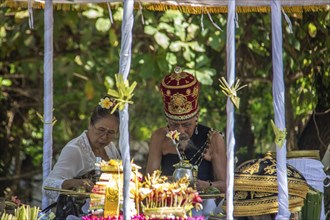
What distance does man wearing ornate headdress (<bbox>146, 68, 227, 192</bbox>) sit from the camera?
6.70 meters

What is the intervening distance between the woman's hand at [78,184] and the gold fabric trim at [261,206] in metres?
0.95

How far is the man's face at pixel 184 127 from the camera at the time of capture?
22.0 ft

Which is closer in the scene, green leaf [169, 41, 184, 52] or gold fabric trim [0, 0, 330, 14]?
gold fabric trim [0, 0, 330, 14]

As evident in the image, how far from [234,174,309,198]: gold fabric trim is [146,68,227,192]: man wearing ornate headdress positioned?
1.70 ft

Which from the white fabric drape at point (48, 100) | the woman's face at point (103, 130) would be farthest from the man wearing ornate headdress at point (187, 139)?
the white fabric drape at point (48, 100)

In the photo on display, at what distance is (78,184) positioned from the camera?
249 inches

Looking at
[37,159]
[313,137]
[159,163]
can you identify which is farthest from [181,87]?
[37,159]

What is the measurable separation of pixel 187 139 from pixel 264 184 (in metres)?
0.93

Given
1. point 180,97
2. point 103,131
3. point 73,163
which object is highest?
point 180,97

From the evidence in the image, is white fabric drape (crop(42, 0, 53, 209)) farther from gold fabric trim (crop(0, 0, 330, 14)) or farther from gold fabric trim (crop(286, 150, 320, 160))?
gold fabric trim (crop(286, 150, 320, 160))

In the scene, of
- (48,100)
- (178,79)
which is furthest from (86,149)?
(178,79)

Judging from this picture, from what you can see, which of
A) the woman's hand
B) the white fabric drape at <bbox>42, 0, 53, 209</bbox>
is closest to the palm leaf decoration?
the woman's hand

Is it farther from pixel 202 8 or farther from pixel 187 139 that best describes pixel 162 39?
pixel 187 139

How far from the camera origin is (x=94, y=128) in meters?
6.81
